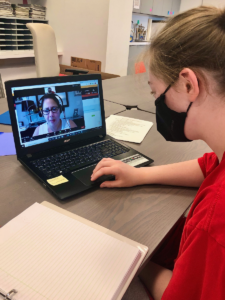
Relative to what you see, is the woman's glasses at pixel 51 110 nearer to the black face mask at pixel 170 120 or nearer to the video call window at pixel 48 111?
the video call window at pixel 48 111

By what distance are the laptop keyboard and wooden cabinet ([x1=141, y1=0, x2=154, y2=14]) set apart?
3.72 metres

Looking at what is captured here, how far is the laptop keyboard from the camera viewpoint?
2.31ft

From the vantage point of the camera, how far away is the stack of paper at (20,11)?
117 inches

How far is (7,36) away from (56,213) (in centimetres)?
325

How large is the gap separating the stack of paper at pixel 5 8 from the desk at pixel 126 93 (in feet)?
6.15

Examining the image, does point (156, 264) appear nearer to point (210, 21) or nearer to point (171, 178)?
point (171, 178)

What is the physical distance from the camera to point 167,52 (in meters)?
0.53

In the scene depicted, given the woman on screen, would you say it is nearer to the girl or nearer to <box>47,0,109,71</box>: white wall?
the girl

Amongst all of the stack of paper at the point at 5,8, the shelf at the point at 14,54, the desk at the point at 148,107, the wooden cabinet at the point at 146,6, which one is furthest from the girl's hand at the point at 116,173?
the wooden cabinet at the point at 146,6

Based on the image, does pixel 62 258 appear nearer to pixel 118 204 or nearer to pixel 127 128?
pixel 118 204

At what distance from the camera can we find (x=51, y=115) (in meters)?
0.77

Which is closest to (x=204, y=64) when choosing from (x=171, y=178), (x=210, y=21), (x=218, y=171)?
(x=210, y=21)

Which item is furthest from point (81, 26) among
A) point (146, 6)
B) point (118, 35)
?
point (146, 6)

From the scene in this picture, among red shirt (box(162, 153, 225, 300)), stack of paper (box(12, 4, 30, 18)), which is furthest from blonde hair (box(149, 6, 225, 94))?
stack of paper (box(12, 4, 30, 18))
